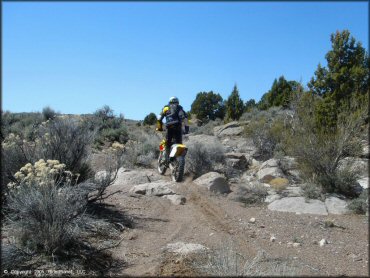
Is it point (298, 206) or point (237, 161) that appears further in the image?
point (237, 161)

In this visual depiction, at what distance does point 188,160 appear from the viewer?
11.1m

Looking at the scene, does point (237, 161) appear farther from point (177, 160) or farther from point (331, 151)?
point (331, 151)

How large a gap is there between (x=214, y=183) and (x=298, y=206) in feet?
6.32

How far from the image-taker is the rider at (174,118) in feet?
32.9

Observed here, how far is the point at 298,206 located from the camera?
786 cm

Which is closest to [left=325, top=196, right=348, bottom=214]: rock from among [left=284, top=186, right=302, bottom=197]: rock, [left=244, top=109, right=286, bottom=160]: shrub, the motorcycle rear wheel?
[left=284, top=186, right=302, bottom=197]: rock

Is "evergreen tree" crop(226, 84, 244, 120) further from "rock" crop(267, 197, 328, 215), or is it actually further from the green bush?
"rock" crop(267, 197, 328, 215)

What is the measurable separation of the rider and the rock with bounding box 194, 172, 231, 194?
1546mm

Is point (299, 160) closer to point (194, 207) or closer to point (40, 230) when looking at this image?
point (194, 207)

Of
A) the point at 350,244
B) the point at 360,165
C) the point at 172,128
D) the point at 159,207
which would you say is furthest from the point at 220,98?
the point at 350,244

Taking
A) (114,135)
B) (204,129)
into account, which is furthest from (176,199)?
(204,129)

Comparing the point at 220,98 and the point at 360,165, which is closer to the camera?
the point at 360,165

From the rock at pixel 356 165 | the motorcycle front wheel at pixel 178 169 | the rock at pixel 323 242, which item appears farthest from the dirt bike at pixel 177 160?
the rock at pixel 323 242

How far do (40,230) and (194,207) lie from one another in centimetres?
336
